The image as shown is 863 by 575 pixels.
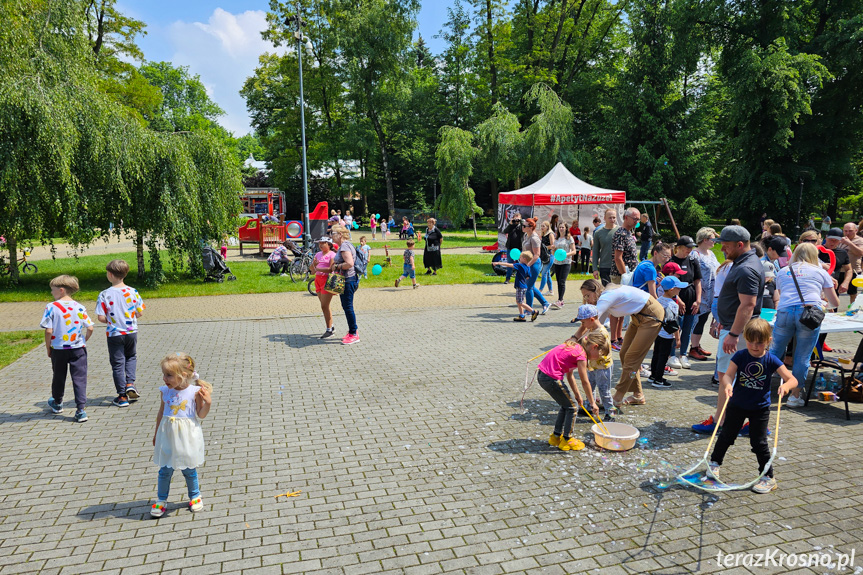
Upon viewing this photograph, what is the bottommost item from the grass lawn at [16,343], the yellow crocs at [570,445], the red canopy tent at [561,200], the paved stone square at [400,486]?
the paved stone square at [400,486]

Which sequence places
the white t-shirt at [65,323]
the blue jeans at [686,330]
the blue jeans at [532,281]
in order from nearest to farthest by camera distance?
the white t-shirt at [65,323], the blue jeans at [686,330], the blue jeans at [532,281]

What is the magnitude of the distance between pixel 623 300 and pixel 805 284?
2124 mm

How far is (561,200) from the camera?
19719 mm

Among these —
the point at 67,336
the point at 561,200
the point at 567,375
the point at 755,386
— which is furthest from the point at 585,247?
the point at 67,336

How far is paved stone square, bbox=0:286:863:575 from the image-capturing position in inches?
150

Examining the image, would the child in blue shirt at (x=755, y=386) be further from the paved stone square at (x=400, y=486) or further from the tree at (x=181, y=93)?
the tree at (x=181, y=93)

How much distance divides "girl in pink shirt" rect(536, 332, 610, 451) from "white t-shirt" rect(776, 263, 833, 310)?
8.01 ft

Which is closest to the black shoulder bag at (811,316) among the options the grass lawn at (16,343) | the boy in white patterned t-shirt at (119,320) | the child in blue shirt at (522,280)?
the child in blue shirt at (522,280)

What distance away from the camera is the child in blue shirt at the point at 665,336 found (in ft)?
23.4

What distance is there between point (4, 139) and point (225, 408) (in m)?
10.7

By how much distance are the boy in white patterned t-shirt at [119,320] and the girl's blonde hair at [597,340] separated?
5054 millimetres

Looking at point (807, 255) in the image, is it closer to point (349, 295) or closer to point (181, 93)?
point (349, 295)

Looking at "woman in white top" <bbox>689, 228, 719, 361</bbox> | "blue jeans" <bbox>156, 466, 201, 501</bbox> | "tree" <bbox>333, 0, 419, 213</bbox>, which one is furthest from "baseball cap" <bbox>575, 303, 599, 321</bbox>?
"tree" <bbox>333, 0, 419, 213</bbox>

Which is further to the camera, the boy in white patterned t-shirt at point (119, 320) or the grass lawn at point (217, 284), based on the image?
the grass lawn at point (217, 284)
